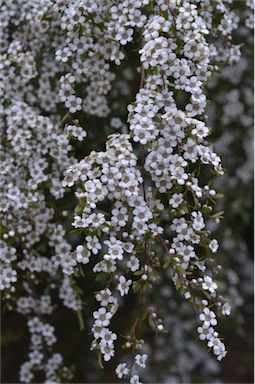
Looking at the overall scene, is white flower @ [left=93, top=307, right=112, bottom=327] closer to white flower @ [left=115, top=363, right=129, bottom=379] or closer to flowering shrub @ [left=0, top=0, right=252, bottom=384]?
flowering shrub @ [left=0, top=0, right=252, bottom=384]

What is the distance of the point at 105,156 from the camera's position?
4.42ft

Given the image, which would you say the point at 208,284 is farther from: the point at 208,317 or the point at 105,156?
the point at 105,156

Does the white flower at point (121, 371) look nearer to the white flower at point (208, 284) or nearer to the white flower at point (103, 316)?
the white flower at point (103, 316)

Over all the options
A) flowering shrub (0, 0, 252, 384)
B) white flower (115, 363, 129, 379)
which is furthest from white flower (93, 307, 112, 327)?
white flower (115, 363, 129, 379)

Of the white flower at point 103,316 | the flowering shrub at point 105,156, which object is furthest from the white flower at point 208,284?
the white flower at point 103,316

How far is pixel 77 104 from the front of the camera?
157cm

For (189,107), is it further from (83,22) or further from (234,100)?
(234,100)

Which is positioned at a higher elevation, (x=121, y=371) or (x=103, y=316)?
(x=103, y=316)

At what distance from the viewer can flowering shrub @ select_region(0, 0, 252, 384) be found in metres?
1.37

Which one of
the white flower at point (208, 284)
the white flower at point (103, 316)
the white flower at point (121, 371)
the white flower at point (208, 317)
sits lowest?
the white flower at point (121, 371)

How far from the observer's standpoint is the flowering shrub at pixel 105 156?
4.51 feet

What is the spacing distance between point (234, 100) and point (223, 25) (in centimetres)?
119

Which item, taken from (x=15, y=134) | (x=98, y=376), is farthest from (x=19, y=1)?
(x=98, y=376)

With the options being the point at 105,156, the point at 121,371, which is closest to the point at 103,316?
the point at 121,371
